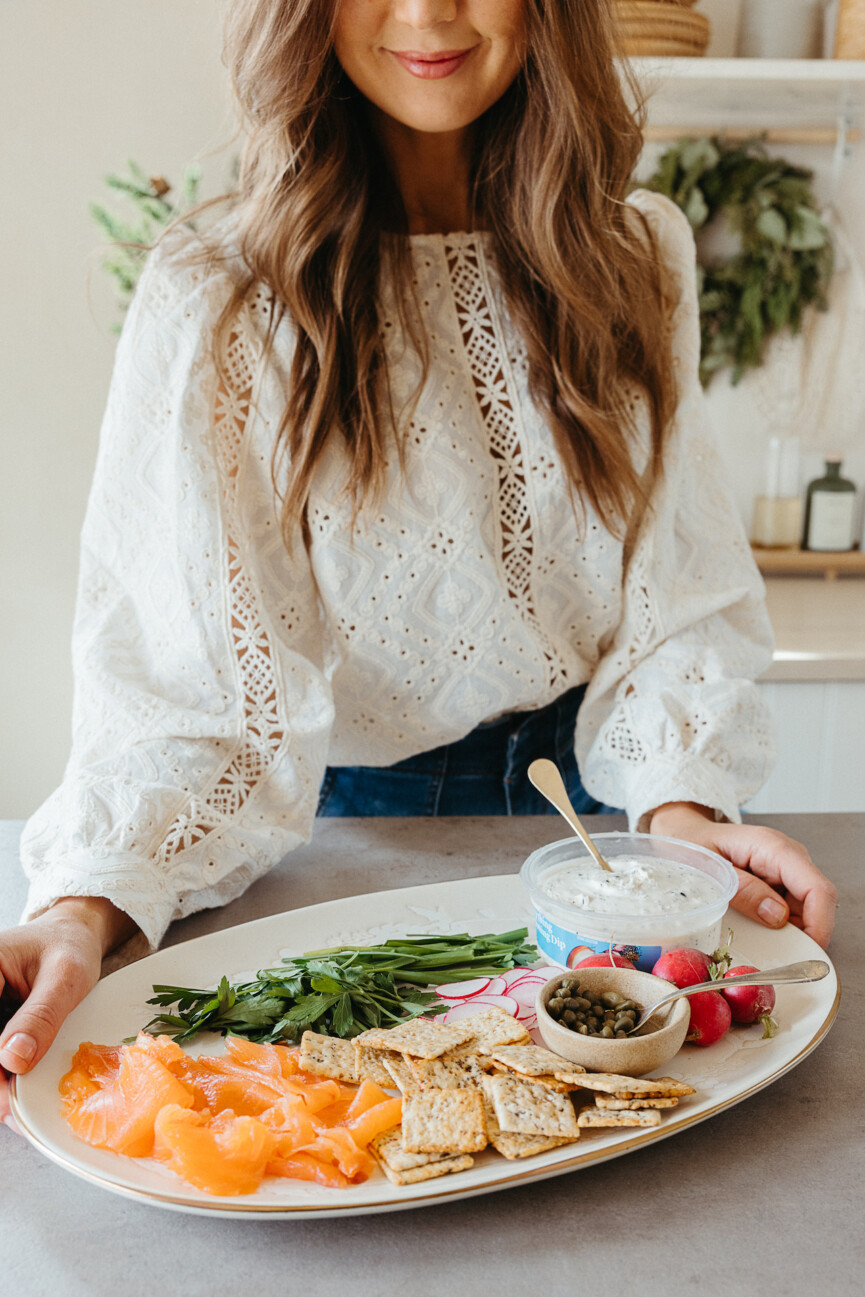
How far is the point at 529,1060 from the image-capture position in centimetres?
71

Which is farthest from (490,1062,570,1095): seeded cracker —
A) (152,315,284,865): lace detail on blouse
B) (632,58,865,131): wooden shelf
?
(632,58,865,131): wooden shelf

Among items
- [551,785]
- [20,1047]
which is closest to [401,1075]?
[20,1047]

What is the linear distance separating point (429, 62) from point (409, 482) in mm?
399

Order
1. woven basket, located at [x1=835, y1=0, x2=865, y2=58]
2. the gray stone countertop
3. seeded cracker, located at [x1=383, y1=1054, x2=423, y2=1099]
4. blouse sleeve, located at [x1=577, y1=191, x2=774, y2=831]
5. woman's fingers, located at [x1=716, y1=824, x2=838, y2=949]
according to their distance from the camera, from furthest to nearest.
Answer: woven basket, located at [x1=835, y1=0, x2=865, y2=58]
blouse sleeve, located at [x1=577, y1=191, x2=774, y2=831]
woman's fingers, located at [x1=716, y1=824, x2=838, y2=949]
seeded cracker, located at [x1=383, y1=1054, x2=423, y2=1099]
the gray stone countertop

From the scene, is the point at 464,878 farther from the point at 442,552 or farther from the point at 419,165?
the point at 419,165

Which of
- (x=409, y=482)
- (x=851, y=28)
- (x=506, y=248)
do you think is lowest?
(x=409, y=482)

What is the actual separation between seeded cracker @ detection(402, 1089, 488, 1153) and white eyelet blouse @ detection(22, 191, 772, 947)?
356 millimetres

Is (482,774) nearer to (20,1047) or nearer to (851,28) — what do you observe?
(20,1047)

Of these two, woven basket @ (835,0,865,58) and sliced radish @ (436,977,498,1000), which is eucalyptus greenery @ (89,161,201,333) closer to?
woven basket @ (835,0,865,58)

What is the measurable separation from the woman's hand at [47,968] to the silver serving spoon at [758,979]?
1.30 feet

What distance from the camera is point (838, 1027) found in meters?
0.83

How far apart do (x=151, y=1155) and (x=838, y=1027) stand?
0.50 m

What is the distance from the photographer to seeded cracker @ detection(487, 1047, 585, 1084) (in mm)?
699

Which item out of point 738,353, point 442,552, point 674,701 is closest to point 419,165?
point 442,552
